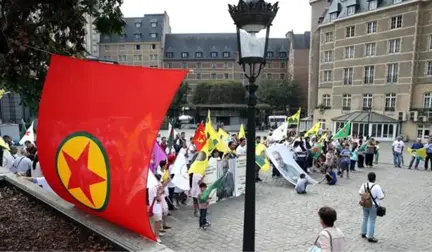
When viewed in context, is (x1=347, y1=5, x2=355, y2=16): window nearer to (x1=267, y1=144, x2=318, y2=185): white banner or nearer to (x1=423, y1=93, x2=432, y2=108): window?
(x1=423, y1=93, x2=432, y2=108): window

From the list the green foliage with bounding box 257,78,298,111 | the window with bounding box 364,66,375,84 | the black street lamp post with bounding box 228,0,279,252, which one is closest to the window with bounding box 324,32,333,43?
the window with bounding box 364,66,375,84

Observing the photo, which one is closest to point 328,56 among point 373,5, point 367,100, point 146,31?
point 373,5

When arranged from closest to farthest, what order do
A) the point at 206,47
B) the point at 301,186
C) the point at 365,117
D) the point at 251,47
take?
the point at 251,47 < the point at 301,186 < the point at 365,117 < the point at 206,47

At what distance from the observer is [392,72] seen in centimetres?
3800

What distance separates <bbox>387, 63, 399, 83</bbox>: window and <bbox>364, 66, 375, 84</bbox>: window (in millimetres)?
1900

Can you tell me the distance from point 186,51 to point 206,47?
5500 mm

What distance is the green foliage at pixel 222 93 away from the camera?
214 feet

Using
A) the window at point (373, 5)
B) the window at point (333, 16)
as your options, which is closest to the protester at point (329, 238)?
the window at point (373, 5)

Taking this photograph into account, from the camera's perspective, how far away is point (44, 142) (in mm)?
4473

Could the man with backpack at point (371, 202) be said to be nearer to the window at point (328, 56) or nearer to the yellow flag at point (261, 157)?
the yellow flag at point (261, 157)

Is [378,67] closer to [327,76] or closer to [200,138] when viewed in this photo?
[327,76]

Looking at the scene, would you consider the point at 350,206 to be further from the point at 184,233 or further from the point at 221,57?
the point at 221,57

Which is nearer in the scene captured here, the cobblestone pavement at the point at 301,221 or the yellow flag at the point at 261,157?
the cobblestone pavement at the point at 301,221

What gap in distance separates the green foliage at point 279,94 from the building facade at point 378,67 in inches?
698
